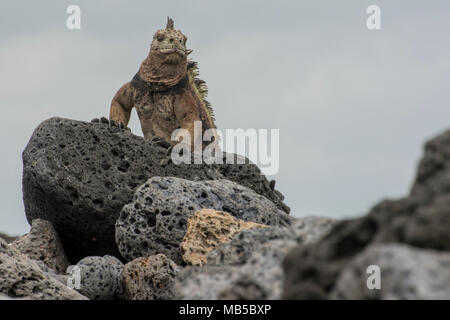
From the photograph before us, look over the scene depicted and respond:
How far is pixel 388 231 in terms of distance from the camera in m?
2.67

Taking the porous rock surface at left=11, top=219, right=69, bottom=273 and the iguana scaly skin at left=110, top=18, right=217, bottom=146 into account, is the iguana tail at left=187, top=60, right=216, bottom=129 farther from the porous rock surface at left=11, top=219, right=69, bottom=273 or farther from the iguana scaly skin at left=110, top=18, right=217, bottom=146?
the porous rock surface at left=11, top=219, right=69, bottom=273

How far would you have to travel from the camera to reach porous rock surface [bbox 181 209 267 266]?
7.23 m

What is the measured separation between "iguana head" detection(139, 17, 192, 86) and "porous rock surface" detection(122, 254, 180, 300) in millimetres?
4501

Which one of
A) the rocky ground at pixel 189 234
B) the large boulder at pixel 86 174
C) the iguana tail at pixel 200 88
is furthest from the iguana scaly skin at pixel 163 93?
the large boulder at pixel 86 174

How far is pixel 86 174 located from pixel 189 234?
8.54 feet

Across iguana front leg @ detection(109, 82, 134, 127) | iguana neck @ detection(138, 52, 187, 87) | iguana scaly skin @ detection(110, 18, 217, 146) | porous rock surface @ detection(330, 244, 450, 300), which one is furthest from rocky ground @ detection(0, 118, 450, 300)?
iguana front leg @ detection(109, 82, 134, 127)

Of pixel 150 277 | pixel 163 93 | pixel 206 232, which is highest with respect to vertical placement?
pixel 163 93

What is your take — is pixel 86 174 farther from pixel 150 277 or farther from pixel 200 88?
pixel 200 88

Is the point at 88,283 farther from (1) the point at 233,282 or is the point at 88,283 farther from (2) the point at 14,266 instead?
(1) the point at 233,282

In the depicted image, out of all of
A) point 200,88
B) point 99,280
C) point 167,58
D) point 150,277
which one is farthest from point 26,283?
point 200,88

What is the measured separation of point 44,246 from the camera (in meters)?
9.44

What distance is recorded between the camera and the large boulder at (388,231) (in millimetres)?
2562

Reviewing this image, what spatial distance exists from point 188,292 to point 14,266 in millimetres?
2759
